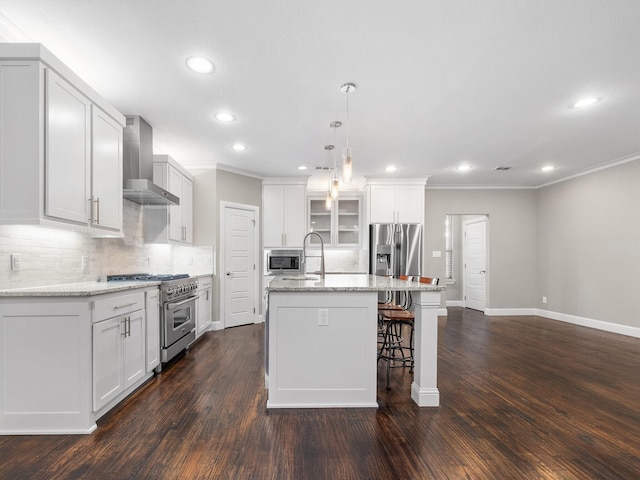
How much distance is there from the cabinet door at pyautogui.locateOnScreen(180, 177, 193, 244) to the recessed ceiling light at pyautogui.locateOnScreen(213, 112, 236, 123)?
1.54 meters

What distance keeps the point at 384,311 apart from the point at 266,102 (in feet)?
8.19

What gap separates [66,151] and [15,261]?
889 mm

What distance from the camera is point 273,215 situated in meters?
5.91

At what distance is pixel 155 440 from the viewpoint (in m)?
2.01

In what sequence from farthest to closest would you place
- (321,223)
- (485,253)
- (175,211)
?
(485,253) → (321,223) → (175,211)

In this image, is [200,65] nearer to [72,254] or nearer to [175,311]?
[72,254]

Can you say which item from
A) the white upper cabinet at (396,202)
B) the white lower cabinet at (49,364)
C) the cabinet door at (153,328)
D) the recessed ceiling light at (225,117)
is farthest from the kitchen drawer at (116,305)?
the white upper cabinet at (396,202)

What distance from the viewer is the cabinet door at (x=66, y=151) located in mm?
2020

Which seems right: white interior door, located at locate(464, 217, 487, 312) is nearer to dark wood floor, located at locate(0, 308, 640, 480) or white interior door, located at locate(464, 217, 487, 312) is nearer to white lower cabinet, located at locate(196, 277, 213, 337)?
dark wood floor, located at locate(0, 308, 640, 480)

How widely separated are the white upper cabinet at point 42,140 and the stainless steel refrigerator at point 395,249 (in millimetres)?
4421

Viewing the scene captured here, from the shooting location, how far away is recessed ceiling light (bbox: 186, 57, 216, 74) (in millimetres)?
2367

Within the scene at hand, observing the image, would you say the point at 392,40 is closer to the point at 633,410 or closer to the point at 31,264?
the point at 31,264

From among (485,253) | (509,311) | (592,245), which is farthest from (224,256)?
(592,245)

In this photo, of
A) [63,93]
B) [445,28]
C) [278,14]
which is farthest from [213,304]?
[445,28]
